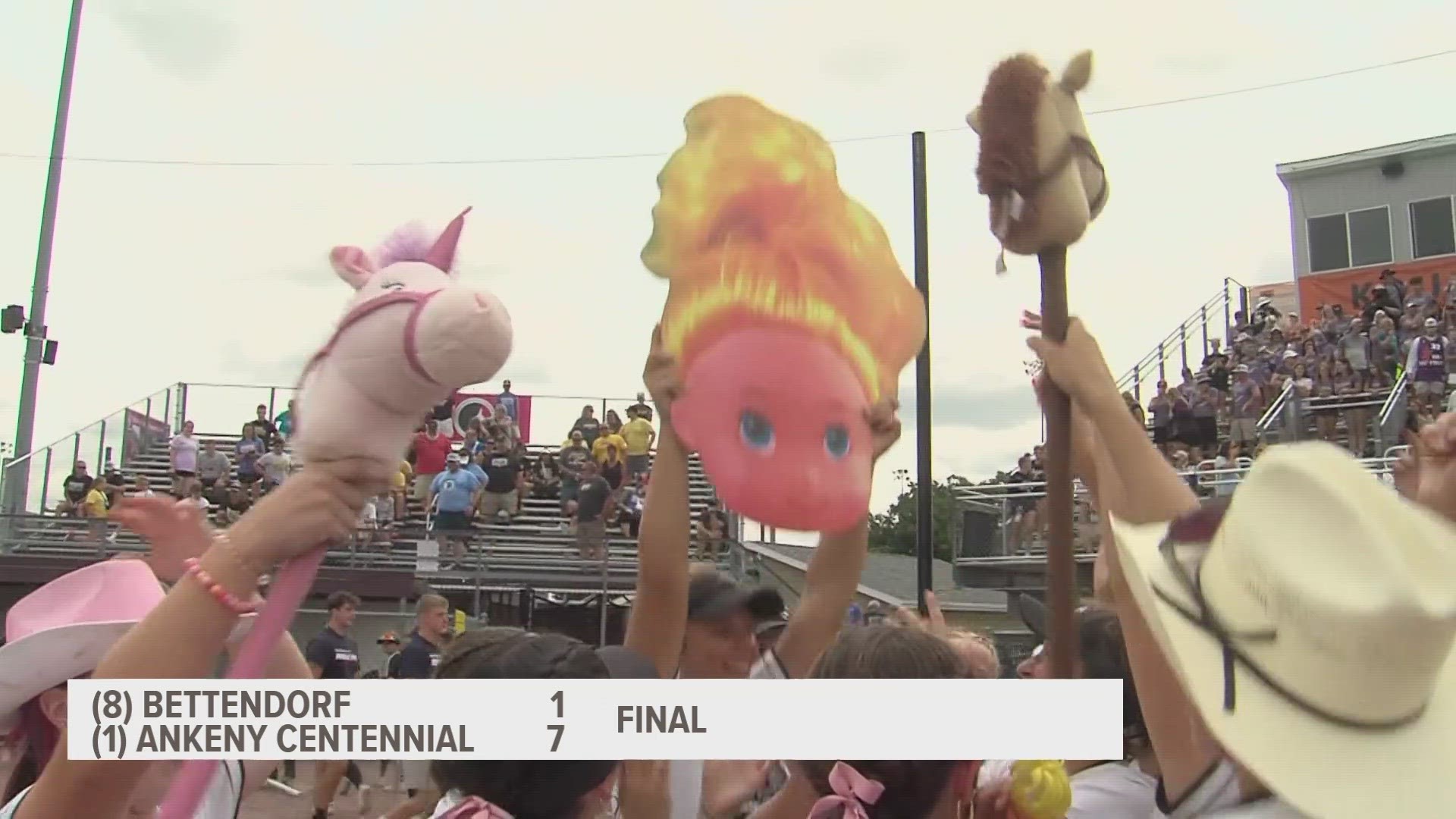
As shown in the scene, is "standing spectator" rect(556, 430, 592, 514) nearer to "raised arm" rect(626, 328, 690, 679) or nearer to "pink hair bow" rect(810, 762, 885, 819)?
"raised arm" rect(626, 328, 690, 679)

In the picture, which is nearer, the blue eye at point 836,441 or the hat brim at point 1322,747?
the hat brim at point 1322,747

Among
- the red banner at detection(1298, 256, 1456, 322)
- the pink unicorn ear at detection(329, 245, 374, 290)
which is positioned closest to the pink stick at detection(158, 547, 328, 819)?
the pink unicorn ear at detection(329, 245, 374, 290)

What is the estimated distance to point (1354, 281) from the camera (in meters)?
19.4

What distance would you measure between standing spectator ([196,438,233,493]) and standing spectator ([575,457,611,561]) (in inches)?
149

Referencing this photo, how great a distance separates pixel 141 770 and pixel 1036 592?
969 centimetres

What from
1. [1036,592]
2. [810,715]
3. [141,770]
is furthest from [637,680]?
[1036,592]

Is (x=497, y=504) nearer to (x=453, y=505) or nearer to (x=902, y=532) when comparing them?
(x=453, y=505)

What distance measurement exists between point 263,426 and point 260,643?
1108 centimetres

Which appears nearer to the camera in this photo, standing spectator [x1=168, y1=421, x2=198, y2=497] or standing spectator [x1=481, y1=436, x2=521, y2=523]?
standing spectator [x1=481, y1=436, x2=521, y2=523]

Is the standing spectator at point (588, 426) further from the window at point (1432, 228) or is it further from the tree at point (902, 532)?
the window at point (1432, 228)

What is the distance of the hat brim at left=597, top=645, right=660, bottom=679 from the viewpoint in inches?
69.2

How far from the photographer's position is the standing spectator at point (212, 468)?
12.0m

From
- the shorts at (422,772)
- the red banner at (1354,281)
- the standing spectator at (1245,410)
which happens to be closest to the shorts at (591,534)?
the standing spectator at (1245,410)

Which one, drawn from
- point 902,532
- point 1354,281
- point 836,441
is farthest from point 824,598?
point 902,532
